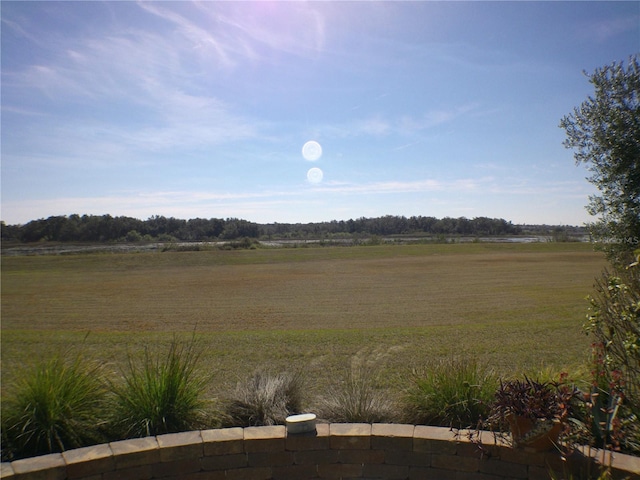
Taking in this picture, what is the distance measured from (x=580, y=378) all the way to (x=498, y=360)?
288 cm

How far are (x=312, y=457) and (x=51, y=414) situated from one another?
7.03 ft

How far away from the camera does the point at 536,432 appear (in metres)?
3.39

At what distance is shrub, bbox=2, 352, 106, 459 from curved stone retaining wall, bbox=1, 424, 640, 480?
19.1 inches

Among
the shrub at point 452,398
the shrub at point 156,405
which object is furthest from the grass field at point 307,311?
the shrub at point 452,398

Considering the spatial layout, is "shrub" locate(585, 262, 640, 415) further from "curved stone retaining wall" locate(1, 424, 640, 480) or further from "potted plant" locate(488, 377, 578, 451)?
"curved stone retaining wall" locate(1, 424, 640, 480)

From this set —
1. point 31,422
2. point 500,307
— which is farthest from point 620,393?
point 500,307

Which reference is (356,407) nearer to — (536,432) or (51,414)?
(536,432)

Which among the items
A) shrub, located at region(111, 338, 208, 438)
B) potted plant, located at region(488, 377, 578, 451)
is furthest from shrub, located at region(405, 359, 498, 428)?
shrub, located at region(111, 338, 208, 438)

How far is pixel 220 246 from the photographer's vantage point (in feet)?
134

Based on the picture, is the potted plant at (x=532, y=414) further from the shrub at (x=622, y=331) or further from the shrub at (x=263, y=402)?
the shrub at (x=263, y=402)

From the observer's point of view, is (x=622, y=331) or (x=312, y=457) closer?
(x=312, y=457)

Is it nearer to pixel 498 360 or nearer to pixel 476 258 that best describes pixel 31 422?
pixel 498 360

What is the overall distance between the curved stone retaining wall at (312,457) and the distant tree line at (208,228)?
875 inches

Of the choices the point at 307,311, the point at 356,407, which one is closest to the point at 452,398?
the point at 356,407
